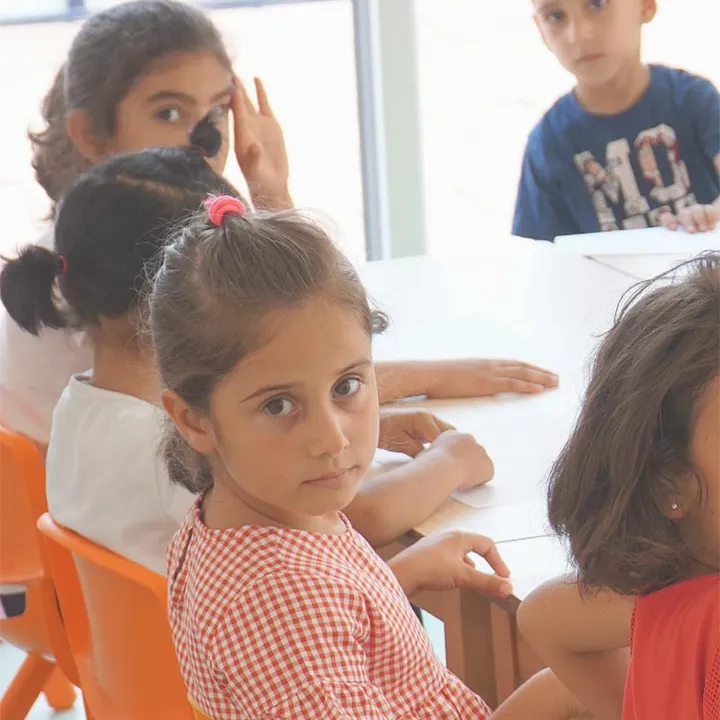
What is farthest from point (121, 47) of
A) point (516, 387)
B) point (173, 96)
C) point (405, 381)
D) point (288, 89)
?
point (288, 89)

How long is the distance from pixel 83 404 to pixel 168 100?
584mm

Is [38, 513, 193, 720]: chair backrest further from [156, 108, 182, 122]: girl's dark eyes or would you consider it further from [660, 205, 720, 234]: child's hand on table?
[660, 205, 720, 234]: child's hand on table

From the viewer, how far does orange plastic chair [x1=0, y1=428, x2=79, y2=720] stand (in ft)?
4.81

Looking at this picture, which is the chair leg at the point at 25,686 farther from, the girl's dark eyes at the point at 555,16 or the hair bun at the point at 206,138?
the girl's dark eyes at the point at 555,16

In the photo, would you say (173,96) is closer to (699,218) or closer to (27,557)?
(27,557)

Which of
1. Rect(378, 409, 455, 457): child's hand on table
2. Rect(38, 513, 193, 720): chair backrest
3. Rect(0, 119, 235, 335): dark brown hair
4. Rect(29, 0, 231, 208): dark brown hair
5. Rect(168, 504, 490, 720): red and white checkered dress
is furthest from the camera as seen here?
Rect(29, 0, 231, 208): dark brown hair

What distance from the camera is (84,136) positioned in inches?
69.7

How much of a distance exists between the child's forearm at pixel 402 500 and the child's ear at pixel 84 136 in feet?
2.49

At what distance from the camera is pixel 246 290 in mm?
979

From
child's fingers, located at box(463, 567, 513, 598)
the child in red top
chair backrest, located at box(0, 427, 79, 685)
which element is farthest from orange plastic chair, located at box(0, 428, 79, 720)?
the child in red top

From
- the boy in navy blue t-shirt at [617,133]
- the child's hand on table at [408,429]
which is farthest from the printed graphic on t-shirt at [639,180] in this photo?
the child's hand on table at [408,429]

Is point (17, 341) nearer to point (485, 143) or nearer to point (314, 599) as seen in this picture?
point (314, 599)

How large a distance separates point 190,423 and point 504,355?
2.39 feet

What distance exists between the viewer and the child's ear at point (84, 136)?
176 cm
